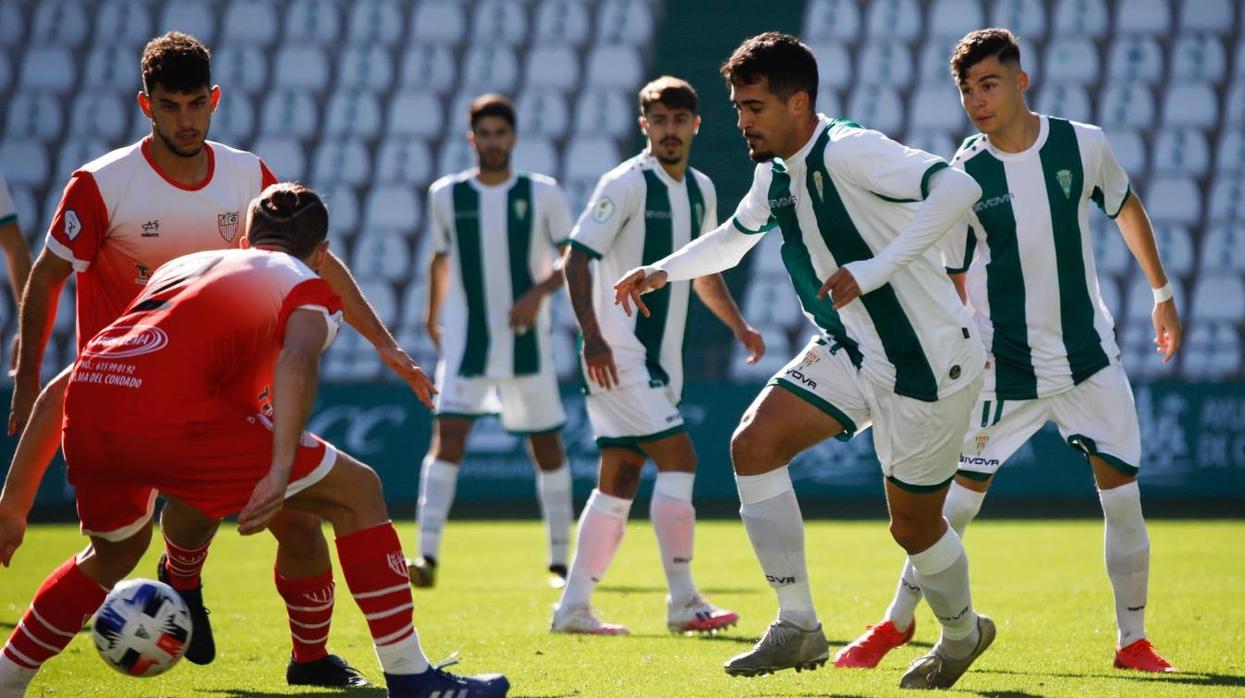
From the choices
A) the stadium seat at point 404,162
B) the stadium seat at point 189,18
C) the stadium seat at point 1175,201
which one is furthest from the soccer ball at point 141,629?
the stadium seat at point 189,18

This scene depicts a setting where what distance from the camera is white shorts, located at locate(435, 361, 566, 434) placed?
9430mm

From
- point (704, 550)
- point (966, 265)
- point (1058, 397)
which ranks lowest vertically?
point (704, 550)

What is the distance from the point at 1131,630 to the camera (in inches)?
219

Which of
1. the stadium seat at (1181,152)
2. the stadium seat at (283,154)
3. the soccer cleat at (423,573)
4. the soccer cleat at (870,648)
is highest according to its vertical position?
the stadium seat at (1181,152)

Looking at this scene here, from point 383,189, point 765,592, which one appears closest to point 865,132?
point 765,592

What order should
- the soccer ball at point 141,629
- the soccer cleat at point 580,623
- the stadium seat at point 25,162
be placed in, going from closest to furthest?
the soccer ball at point 141,629 < the soccer cleat at point 580,623 < the stadium seat at point 25,162

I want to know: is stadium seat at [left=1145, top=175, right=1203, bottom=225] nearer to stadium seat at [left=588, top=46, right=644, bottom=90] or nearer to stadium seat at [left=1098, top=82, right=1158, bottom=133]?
stadium seat at [left=1098, top=82, right=1158, bottom=133]

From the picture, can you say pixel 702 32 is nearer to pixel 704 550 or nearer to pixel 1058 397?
pixel 704 550

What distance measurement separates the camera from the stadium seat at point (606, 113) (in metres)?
17.7

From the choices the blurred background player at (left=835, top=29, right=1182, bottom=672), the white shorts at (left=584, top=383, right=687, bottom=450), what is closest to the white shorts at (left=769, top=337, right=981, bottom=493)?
the blurred background player at (left=835, top=29, right=1182, bottom=672)

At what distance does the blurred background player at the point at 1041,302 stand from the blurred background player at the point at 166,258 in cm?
193

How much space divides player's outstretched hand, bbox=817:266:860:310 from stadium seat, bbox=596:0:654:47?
14203 mm

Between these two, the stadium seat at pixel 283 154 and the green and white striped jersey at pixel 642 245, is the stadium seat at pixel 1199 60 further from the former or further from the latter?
the green and white striped jersey at pixel 642 245

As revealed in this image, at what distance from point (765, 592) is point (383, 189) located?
1019 cm
